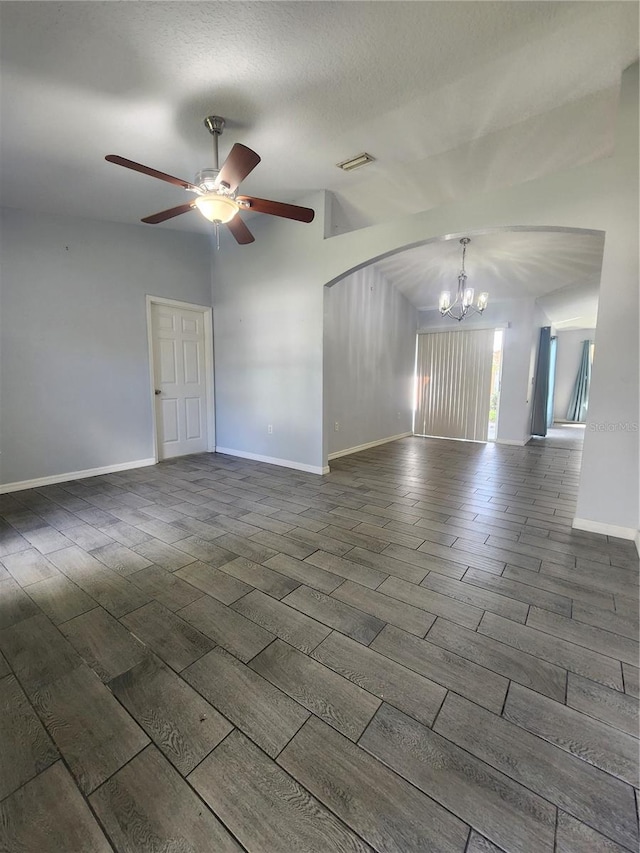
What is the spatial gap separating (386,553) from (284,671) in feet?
3.54

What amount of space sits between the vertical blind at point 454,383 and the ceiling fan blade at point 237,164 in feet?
17.8

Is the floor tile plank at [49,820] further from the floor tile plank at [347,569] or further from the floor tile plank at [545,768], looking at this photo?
the floor tile plank at [347,569]

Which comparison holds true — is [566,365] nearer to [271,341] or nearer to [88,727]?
[271,341]

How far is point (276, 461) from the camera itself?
4.58 m

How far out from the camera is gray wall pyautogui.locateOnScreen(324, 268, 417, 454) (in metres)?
4.80

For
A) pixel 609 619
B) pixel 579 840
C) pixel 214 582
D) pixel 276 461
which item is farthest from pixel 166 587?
pixel 276 461

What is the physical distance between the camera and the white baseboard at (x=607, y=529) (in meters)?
2.48

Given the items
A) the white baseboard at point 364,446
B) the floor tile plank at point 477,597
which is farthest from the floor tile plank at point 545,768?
the white baseboard at point 364,446

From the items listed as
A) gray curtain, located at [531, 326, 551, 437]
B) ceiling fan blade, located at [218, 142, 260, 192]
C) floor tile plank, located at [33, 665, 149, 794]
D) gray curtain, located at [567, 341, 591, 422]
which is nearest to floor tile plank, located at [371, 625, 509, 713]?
floor tile plank, located at [33, 665, 149, 794]

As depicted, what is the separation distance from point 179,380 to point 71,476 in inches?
69.2

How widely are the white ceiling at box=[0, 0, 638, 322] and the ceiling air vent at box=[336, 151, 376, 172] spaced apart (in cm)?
7

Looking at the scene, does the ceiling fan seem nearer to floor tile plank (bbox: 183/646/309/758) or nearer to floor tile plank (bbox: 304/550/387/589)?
floor tile plank (bbox: 304/550/387/589)

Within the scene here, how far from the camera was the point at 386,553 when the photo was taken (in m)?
2.29

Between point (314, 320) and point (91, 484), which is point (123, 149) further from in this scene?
point (91, 484)
